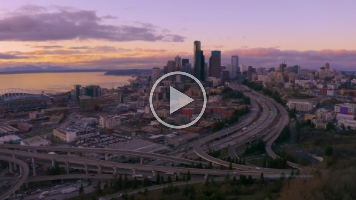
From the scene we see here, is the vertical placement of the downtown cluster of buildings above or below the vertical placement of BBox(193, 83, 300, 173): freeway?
above

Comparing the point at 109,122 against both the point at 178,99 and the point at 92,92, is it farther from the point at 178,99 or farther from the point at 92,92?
the point at 92,92

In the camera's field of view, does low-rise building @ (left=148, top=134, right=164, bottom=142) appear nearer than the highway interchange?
No

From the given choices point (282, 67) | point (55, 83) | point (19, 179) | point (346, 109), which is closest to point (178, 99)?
point (19, 179)

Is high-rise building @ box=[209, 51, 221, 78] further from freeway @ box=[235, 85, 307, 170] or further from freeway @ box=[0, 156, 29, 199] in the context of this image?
freeway @ box=[0, 156, 29, 199]

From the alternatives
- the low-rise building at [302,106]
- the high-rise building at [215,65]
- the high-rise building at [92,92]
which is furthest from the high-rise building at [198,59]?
the low-rise building at [302,106]

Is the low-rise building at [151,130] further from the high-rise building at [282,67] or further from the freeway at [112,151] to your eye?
the high-rise building at [282,67]

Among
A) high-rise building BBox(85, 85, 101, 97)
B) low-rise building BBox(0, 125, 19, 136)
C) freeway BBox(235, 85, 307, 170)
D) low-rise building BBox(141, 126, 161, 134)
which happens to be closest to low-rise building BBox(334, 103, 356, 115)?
freeway BBox(235, 85, 307, 170)

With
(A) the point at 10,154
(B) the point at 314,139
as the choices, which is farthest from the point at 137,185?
(B) the point at 314,139

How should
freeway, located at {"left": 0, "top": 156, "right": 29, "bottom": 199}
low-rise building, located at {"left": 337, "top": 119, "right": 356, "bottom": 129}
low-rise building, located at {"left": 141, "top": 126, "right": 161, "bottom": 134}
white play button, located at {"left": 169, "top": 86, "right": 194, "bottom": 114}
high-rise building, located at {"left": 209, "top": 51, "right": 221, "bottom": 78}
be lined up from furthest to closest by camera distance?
1. high-rise building, located at {"left": 209, "top": 51, "right": 221, "bottom": 78}
2. low-rise building, located at {"left": 141, "top": 126, "right": 161, "bottom": 134}
3. low-rise building, located at {"left": 337, "top": 119, "right": 356, "bottom": 129}
4. white play button, located at {"left": 169, "top": 86, "right": 194, "bottom": 114}
5. freeway, located at {"left": 0, "top": 156, "right": 29, "bottom": 199}
